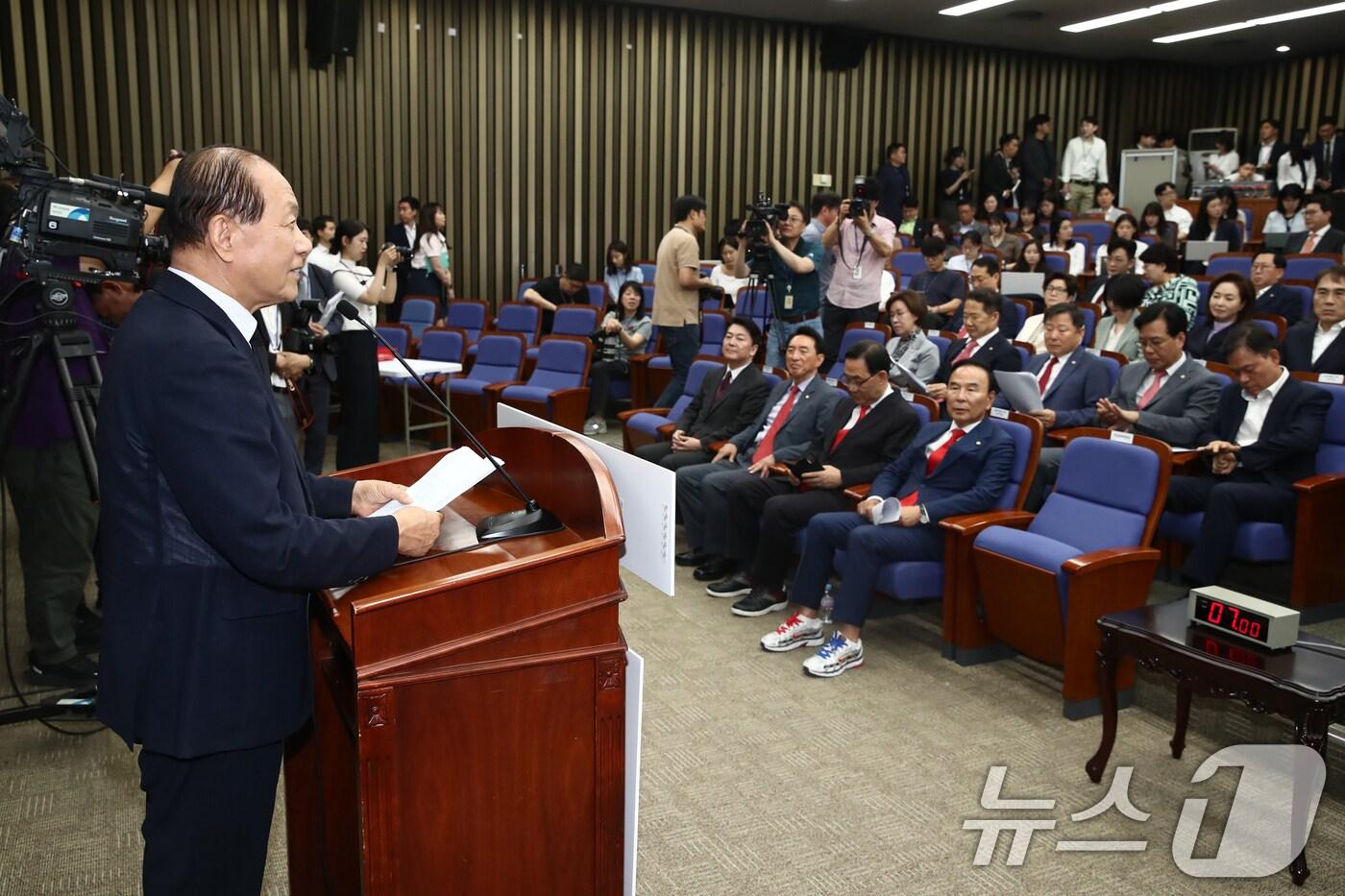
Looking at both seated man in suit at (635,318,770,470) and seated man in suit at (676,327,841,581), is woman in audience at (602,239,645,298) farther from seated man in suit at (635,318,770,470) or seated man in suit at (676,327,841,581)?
seated man in suit at (676,327,841,581)

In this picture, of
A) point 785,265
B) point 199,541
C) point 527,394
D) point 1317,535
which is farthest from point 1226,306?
point 199,541

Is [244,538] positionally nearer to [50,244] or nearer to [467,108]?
[50,244]

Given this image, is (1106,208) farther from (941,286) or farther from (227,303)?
(227,303)

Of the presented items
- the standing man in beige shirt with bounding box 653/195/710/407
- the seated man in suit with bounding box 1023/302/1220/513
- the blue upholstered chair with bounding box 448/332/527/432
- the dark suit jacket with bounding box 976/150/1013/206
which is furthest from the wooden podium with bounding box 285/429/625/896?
the dark suit jacket with bounding box 976/150/1013/206

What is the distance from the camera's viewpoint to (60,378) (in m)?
2.78

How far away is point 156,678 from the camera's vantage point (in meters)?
1.34

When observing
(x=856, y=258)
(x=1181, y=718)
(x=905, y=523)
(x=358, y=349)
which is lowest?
(x=1181, y=718)

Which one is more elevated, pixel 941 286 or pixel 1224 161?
pixel 1224 161

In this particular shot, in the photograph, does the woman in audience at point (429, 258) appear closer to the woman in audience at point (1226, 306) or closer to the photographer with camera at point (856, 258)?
the photographer with camera at point (856, 258)

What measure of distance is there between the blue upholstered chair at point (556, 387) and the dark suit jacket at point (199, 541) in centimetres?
504

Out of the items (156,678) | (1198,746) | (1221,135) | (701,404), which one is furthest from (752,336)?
(1221,135)

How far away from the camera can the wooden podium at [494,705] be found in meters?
1.33

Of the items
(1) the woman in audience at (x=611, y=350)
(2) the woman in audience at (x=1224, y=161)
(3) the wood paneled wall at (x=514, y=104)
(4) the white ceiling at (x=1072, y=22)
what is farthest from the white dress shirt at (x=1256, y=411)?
(2) the woman in audience at (x=1224, y=161)

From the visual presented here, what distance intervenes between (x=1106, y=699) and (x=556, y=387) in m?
4.50
